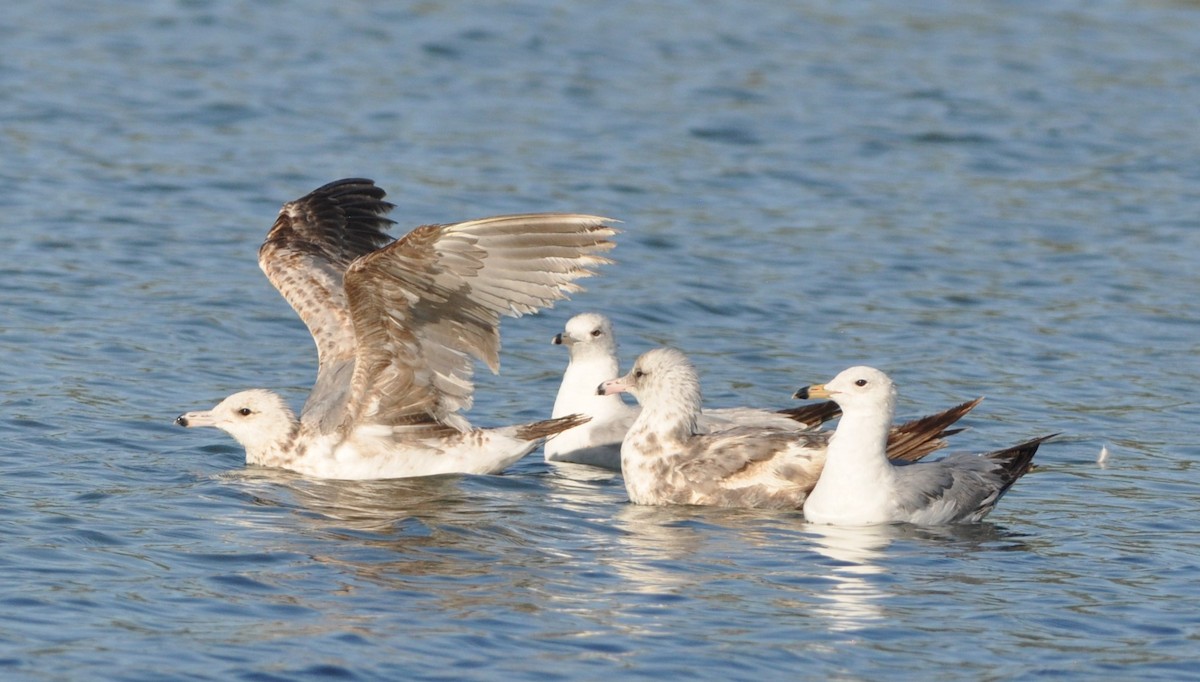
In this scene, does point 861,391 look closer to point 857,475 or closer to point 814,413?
point 857,475

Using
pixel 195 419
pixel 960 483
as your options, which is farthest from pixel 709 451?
pixel 195 419

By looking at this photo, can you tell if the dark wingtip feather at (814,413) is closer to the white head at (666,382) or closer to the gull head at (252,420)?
the white head at (666,382)

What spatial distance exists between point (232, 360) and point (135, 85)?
9.65m

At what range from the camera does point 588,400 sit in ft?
41.5

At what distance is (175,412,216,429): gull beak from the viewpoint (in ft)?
38.3

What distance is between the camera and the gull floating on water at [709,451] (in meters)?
10.8

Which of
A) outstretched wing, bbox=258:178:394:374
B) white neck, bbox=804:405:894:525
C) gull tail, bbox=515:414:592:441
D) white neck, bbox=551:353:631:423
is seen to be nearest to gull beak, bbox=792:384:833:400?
white neck, bbox=804:405:894:525

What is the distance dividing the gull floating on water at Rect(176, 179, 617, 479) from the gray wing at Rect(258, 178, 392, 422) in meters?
0.01

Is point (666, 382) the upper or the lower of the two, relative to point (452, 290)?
lower

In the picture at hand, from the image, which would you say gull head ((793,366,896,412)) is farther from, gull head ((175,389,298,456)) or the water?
gull head ((175,389,298,456))

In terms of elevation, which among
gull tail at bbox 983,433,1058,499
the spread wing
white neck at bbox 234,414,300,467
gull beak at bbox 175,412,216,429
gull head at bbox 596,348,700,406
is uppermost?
the spread wing

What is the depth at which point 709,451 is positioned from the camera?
433 inches

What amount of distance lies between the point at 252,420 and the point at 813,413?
3.53 metres

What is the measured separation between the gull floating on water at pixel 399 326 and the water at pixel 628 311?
0.31 m
